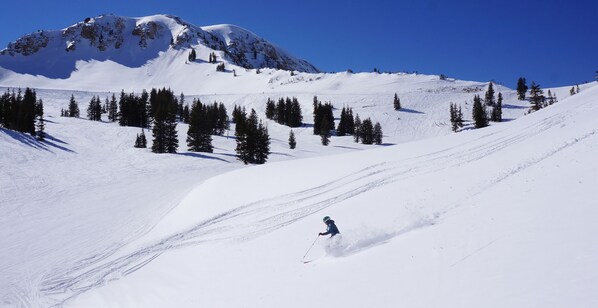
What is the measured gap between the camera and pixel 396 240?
11789mm

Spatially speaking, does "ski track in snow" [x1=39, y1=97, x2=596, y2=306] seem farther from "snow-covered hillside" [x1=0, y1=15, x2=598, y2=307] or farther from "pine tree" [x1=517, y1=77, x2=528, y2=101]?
"pine tree" [x1=517, y1=77, x2=528, y2=101]

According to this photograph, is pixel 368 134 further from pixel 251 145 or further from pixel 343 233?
pixel 343 233

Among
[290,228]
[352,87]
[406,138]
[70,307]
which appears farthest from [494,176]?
[352,87]

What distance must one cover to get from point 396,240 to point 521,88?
144631 mm

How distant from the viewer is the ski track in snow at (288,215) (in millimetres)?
15180

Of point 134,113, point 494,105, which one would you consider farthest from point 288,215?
point 494,105

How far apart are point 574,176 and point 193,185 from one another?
3011 centimetres

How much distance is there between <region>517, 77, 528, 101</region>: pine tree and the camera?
5123 inches

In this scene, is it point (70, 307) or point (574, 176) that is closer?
point (574, 176)

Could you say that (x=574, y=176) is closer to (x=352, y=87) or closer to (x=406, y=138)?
(x=406, y=138)

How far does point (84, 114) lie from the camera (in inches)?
4712

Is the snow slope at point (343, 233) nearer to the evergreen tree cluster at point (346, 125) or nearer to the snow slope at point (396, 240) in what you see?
the snow slope at point (396, 240)

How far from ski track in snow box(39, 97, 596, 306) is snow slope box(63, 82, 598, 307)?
0.09 metres

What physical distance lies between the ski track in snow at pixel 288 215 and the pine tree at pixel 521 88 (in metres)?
124
